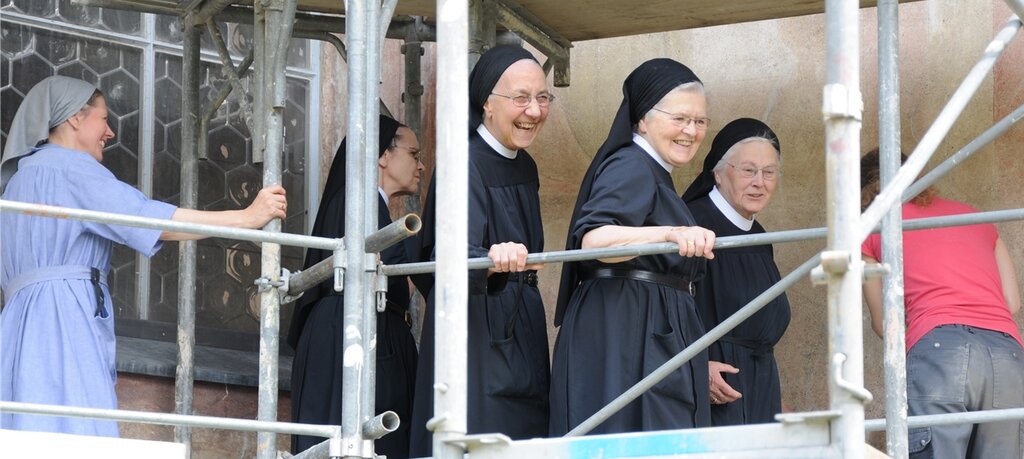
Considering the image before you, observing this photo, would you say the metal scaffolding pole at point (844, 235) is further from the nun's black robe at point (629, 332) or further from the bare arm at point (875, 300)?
the bare arm at point (875, 300)

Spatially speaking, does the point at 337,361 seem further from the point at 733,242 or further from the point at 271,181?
the point at 733,242

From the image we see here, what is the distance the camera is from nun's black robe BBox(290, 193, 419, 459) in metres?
6.87

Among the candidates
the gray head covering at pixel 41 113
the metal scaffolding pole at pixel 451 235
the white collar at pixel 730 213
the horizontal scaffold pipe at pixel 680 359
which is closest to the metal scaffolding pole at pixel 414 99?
the white collar at pixel 730 213

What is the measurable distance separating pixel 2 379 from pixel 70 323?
0.27 m

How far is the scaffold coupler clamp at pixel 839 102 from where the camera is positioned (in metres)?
4.45

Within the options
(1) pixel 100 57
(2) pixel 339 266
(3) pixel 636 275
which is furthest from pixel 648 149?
(1) pixel 100 57

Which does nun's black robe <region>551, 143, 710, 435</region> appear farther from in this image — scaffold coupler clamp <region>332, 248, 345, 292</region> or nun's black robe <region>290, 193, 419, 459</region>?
nun's black robe <region>290, 193, 419, 459</region>

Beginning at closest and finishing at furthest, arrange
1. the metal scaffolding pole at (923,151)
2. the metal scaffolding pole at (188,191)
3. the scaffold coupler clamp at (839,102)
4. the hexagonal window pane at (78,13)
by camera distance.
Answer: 1. the scaffold coupler clamp at (839,102)
2. the metal scaffolding pole at (923,151)
3. the metal scaffolding pole at (188,191)
4. the hexagonal window pane at (78,13)

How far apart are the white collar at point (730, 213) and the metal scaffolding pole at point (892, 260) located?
3.98 feet

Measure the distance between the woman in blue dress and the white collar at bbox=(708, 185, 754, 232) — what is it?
1.65m

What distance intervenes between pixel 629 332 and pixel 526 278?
1.75ft

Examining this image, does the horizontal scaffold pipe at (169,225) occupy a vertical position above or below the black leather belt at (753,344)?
above

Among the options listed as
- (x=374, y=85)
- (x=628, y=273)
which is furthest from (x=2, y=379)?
(x=628, y=273)

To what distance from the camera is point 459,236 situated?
4.75m
